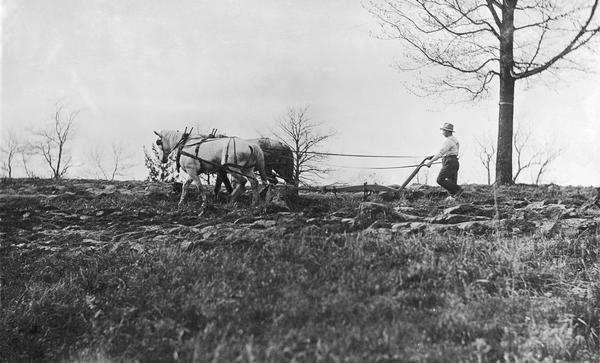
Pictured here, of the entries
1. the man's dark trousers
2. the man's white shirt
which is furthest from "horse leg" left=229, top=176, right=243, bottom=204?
the man's dark trousers

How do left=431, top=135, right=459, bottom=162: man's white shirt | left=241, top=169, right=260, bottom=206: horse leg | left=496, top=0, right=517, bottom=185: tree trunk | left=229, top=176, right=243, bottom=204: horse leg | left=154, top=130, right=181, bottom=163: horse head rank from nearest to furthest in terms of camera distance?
1. left=241, top=169, right=260, bottom=206: horse leg
2. left=229, top=176, right=243, bottom=204: horse leg
3. left=431, top=135, right=459, bottom=162: man's white shirt
4. left=154, top=130, right=181, bottom=163: horse head
5. left=496, top=0, right=517, bottom=185: tree trunk

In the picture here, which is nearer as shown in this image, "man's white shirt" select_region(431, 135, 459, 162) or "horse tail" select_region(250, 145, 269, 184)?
"horse tail" select_region(250, 145, 269, 184)

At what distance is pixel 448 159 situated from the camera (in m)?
14.0

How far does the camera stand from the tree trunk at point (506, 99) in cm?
1859

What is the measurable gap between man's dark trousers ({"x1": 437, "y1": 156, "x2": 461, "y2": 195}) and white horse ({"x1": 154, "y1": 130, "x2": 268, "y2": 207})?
426cm

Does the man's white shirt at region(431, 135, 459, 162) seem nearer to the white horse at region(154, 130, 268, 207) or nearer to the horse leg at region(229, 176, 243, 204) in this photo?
the white horse at region(154, 130, 268, 207)

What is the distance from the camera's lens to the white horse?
13.2 m

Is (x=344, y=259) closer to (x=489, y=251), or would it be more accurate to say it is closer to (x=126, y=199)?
(x=489, y=251)

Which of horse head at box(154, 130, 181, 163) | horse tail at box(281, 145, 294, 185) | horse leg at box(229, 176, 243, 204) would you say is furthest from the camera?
horse tail at box(281, 145, 294, 185)

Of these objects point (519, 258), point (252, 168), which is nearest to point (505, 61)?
point (252, 168)

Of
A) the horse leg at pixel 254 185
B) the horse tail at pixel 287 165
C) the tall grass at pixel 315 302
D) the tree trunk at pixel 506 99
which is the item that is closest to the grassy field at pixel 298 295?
the tall grass at pixel 315 302

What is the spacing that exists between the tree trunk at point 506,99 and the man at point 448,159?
4859 millimetres

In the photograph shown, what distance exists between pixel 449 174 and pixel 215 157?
5.60 m

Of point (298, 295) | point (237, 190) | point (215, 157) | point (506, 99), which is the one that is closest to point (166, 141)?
point (215, 157)
